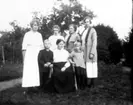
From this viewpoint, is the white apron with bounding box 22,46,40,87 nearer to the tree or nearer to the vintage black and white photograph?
the vintage black and white photograph

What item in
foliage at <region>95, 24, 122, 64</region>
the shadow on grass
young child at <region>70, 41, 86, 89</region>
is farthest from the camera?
foliage at <region>95, 24, 122, 64</region>

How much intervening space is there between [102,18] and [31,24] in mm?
2017

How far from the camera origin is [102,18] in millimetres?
7254

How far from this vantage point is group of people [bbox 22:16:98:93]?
6855 millimetres

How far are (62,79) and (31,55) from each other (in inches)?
46.7

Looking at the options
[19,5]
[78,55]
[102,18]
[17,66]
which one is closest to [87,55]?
[78,55]

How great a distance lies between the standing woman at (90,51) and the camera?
721 centimetres

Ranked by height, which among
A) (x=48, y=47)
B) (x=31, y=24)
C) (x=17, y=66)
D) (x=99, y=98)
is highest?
(x=31, y=24)

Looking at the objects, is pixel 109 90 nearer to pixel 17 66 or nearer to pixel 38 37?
pixel 38 37

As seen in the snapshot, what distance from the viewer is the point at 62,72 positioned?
22.3 ft

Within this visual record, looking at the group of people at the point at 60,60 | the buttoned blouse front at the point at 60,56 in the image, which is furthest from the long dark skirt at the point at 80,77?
the buttoned blouse front at the point at 60,56

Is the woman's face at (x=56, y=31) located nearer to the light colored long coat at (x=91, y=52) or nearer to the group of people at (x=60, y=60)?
the group of people at (x=60, y=60)

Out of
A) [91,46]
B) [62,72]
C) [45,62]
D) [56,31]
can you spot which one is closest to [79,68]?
[62,72]

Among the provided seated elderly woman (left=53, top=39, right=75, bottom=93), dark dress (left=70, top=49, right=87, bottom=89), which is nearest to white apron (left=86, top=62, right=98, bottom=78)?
Answer: dark dress (left=70, top=49, right=87, bottom=89)
